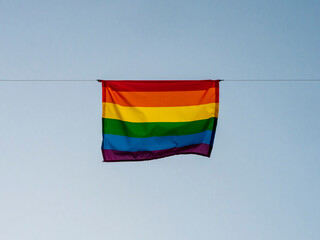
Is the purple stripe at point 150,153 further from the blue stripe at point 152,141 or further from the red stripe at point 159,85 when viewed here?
the red stripe at point 159,85

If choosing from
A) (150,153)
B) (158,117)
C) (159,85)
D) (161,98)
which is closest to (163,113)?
(158,117)

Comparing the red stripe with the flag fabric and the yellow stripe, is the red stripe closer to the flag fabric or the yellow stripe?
the flag fabric

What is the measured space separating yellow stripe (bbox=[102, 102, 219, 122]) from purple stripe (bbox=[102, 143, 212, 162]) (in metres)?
0.65

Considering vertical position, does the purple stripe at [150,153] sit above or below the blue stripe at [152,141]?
below

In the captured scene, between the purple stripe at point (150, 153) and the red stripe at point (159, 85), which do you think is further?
the red stripe at point (159, 85)

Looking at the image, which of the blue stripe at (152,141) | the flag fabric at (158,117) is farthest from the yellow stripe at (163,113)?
the blue stripe at (152,141)

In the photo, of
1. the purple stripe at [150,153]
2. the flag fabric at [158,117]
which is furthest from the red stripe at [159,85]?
the purple stripe at [150,153]

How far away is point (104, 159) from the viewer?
9.05 metres

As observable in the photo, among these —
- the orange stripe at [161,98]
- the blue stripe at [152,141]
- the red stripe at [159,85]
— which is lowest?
the blue stripe at [152,141]

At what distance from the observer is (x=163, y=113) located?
945cm

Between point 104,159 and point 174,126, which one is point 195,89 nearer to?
point 174,126

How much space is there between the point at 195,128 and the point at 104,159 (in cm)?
211

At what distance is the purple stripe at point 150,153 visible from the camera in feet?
29.9

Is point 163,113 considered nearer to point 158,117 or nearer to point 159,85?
point 158,117
